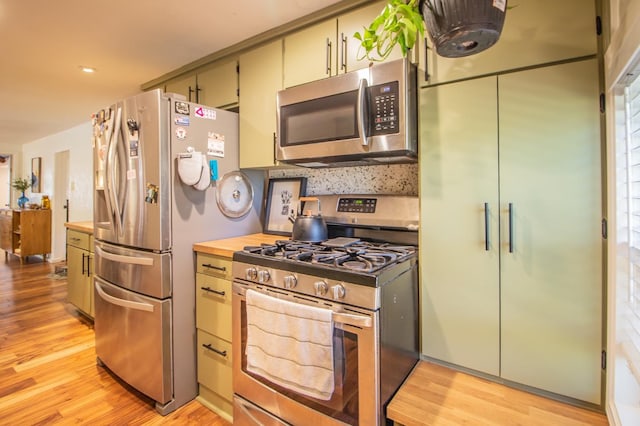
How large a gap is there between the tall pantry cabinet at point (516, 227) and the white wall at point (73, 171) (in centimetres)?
525

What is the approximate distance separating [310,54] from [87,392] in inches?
96.3

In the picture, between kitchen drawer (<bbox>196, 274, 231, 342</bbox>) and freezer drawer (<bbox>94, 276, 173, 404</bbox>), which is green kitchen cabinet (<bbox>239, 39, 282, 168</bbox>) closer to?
kitchen drawer (<bbox>196, 274, 231, 342</bbox>)

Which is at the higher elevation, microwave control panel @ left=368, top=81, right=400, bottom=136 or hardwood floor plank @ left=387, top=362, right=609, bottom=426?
microwave control panel @ left=368, top=81, right=400, bottom=136

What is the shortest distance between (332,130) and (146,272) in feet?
4.27

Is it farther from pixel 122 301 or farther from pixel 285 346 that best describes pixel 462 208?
pixel 122 301

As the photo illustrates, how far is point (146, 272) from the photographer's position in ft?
5.95

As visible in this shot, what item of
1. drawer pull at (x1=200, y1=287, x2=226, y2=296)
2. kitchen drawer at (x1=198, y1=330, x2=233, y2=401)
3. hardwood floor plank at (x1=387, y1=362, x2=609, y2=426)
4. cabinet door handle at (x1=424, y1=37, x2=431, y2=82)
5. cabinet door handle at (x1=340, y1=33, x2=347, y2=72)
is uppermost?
cabinet door handle at (x1=340, y1=33, x2=347, y2=72)

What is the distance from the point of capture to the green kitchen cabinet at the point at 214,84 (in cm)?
225

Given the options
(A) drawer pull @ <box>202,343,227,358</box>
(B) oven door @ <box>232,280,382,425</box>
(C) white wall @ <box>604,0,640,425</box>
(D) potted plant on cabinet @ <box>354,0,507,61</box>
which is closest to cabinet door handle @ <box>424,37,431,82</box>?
(D) potted plant on cabinet @ <box>354,0,507,61</box>

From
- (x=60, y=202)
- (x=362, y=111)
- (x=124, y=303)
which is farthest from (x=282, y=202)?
(x=60, y=202)

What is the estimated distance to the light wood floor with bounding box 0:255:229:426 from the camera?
5.76 ft

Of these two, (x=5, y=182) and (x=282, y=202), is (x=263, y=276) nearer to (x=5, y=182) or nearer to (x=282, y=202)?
(x=282, y=202)

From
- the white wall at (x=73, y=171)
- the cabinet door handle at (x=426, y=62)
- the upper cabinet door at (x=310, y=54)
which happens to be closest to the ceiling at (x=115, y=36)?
the upper cabinet door at (x=310, y=54)

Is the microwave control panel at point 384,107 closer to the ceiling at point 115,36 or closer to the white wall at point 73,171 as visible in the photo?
the ceiling at point 115,36
